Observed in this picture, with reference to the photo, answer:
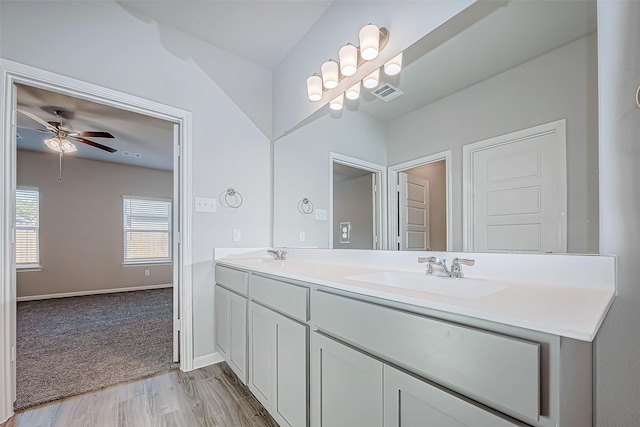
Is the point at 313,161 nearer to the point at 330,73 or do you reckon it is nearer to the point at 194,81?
the point at 330,73

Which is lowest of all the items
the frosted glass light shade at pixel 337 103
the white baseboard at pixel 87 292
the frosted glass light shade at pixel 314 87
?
the white baseboard at pixel 87 292

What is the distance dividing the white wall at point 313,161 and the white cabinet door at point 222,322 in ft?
2.11

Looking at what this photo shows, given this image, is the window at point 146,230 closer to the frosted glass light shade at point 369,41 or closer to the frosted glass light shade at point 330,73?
the frosted glass light shade at point 330,73

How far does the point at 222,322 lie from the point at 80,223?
4675 millimetres

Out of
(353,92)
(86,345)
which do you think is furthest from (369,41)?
(86,345)

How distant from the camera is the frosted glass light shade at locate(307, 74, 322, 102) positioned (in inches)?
81.2

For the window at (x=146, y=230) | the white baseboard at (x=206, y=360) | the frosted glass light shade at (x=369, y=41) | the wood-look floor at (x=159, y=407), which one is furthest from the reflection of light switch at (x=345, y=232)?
the window at (x=146, y=230)

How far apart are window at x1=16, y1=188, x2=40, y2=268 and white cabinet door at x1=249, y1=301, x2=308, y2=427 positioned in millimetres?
5277

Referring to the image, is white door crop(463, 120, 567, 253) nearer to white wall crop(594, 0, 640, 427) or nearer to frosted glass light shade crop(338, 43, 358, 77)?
white wall crop(594, 0, 640, 427)

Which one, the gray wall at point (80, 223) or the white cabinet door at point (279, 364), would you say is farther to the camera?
the gray wall at point (80, 223)

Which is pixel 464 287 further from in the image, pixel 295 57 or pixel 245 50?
pixel 245 50

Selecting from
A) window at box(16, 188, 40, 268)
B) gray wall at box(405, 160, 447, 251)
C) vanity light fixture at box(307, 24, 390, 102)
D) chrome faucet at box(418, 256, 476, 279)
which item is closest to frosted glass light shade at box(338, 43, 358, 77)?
vanity light fixture at box(307, 24, 390, 102)

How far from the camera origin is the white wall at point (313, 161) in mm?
1789

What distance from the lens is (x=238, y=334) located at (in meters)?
1.85
